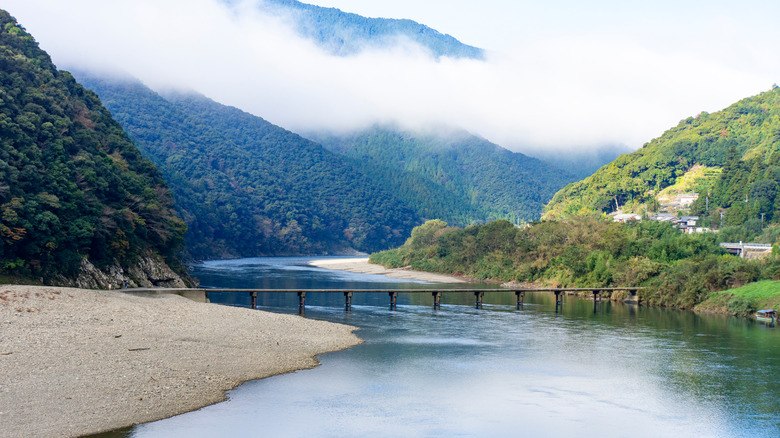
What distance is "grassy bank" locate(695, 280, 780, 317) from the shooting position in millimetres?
53000

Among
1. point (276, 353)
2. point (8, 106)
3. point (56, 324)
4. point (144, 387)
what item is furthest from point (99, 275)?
point (144, 387)

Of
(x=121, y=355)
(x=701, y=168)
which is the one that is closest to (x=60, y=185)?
(x=121, y=355)

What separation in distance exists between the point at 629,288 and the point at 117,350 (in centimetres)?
5173

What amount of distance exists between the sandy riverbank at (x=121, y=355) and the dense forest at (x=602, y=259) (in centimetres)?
3606

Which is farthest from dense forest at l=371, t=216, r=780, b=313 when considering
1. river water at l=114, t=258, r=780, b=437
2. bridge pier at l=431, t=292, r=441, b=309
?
bridge pier at l=431, t=292, r=441, b=309

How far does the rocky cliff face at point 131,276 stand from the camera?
4575 centimetres

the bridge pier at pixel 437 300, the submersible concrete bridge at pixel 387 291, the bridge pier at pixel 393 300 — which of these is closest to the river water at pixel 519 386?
the submersible concrete bridge at pixel 387 291

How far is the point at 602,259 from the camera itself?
7462 centimetres

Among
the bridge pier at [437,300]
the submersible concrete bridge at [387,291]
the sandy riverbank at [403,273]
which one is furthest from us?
the sandy riverbank at [403,273]

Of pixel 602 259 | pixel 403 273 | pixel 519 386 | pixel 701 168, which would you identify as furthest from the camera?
pixel 701 168

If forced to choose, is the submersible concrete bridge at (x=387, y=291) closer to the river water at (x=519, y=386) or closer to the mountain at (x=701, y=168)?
the river water at (x=519, y=386)

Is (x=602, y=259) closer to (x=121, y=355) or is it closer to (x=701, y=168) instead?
(x=121, y=355)

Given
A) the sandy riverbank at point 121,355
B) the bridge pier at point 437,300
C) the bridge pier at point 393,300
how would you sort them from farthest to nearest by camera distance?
1. the bridge pier at point 437,300
2. the bridge pier at point 393,300
3. the sandy riverbank at point 121,355

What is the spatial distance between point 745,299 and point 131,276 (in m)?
49.3
